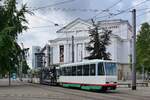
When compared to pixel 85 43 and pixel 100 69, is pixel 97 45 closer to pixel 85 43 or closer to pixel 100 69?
pixel 100 69

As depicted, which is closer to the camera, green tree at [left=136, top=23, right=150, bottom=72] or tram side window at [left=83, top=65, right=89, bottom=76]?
tram side window at [left=83, top=65, right=89, bottom=76]

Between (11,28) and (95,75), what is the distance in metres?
18.7

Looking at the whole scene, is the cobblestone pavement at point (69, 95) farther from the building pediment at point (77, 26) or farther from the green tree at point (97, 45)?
the building pediment at point (77, 26)

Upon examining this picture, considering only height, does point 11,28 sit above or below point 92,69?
above

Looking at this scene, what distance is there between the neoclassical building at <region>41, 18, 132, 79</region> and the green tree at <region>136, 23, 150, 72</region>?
70.6 ft

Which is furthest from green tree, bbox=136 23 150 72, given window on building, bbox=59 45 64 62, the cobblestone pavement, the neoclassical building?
the cobblestone pavement

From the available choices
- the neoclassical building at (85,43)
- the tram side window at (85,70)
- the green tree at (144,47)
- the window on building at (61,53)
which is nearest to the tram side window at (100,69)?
the tram side window at (85,70)

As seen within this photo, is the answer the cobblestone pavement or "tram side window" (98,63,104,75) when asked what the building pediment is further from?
the cobblestone pavement

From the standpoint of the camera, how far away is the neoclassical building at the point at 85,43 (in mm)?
127125

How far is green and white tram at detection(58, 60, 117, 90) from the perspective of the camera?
41719 mm

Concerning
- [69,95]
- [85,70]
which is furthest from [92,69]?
[69,95]

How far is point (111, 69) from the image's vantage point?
42.6 m

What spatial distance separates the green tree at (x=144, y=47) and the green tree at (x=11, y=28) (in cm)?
3594

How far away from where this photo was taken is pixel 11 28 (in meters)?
57.2
